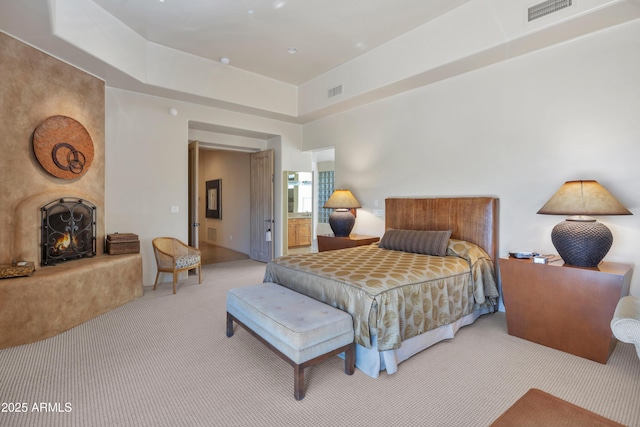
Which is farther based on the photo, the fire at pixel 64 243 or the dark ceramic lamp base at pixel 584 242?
the fire at pixel 64 243

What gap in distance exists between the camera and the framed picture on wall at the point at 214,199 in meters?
9.06

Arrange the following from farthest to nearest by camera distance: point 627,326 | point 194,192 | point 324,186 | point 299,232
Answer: point 299,232
point 324,186
point 194,192
point 627,326

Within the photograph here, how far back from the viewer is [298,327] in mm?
2250

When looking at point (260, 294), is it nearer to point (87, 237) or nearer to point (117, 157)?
point (87, 237)

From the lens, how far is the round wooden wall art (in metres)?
3.57

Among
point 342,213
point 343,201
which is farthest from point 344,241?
point 343,201

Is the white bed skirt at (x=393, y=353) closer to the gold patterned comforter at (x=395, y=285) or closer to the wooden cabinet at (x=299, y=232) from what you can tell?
Result: the gold patterned comforter at (x=395, y=285)

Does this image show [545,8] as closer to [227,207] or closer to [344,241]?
[344,241]

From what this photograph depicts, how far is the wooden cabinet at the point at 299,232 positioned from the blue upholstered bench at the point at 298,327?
520cm

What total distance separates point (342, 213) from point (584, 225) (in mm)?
3207

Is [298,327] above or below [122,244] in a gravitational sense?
below

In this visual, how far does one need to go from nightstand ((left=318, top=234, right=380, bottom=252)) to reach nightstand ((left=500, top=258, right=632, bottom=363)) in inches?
88.7

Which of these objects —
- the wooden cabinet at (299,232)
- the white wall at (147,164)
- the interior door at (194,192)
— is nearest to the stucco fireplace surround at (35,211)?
the white wall at (147,164)


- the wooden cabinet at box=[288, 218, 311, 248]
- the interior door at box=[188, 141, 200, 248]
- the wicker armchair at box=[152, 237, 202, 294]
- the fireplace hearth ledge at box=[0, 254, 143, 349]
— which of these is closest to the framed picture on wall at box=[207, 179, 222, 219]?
the wooden cabinet at box=[288, 218, 311, 248]
